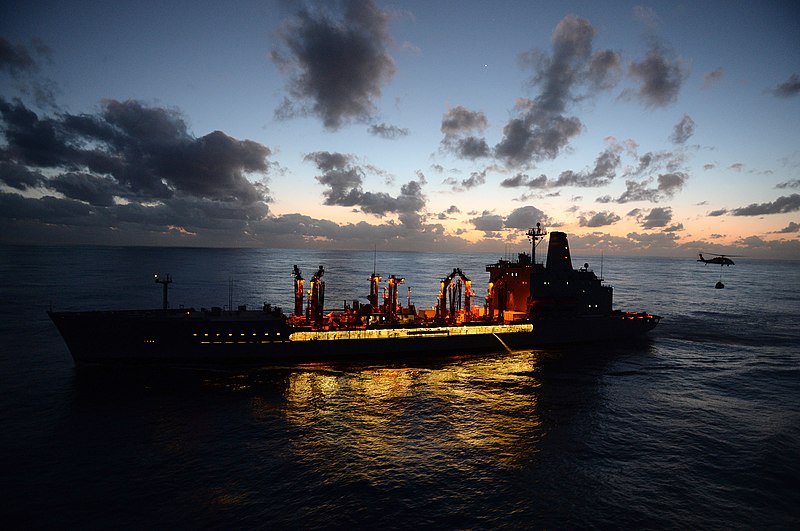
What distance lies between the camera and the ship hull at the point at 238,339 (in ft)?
119

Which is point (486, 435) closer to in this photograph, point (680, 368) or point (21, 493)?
point (21, 493)

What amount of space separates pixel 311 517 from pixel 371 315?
87.7 feet

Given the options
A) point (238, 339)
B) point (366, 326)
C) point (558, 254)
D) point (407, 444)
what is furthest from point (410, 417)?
point (558, 254)

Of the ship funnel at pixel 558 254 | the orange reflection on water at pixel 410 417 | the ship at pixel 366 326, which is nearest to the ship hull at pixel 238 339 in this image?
the ship at pixel 366 326

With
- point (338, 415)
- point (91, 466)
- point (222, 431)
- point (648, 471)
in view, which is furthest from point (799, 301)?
point (91, 466)

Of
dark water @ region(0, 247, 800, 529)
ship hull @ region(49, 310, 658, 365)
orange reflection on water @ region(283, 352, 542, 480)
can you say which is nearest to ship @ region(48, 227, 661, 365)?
ship hull @ region(49, 310, 658, 365)

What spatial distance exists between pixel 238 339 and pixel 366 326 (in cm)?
1284

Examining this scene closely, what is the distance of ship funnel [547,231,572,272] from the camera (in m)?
52.2

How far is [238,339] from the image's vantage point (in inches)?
1508

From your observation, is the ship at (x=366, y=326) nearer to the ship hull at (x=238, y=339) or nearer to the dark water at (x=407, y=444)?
the ship hull at (x=238, y=339)

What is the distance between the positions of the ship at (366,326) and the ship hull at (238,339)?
0.09m

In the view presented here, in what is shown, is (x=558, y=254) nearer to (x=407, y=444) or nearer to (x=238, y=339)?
(x=407, y=444)

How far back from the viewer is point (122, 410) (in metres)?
27.8

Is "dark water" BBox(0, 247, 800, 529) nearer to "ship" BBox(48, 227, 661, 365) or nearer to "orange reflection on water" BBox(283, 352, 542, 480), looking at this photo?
"orange reflection on water" BBox(283, 352, 542, 480)
